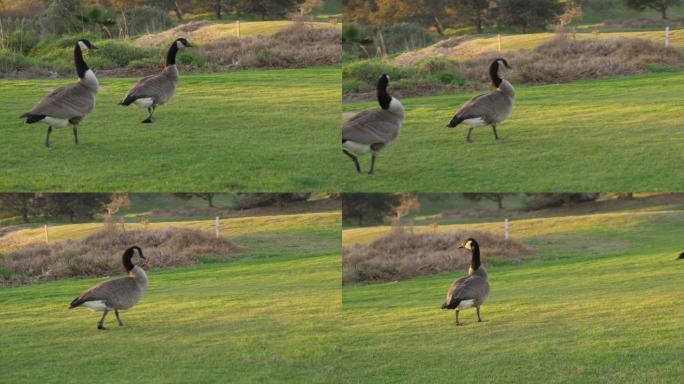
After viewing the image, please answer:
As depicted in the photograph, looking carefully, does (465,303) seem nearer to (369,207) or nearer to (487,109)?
(487,109)

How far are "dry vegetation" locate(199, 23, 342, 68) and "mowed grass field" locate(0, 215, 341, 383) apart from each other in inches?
207

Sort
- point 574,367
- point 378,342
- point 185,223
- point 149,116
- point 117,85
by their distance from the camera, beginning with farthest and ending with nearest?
1. point 185,223
2. point 117,85
3. point 149,116
4. point 378,342
5. point 574,367

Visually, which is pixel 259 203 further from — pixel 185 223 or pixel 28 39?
pixel 28 39

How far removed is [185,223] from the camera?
32.3 meters

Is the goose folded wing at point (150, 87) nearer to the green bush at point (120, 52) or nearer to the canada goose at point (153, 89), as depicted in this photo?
the canada goose at point (153, 89)

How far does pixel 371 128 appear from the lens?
65.9 feet

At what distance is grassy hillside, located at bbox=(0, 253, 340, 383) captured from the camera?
1914 cm

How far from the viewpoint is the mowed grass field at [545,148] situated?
21.5 metres

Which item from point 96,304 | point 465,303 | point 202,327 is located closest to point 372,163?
point 465,303

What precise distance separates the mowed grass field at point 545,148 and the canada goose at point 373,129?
45.7 inches

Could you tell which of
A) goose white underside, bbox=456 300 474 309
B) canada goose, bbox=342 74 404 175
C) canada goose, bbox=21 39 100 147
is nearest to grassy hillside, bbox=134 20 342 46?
canada goose, bbox=21 39 100 147

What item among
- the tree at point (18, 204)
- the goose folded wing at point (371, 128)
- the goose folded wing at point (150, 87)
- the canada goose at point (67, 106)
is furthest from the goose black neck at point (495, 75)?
the tree at point (18, 204)

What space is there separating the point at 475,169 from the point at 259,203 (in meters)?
11.4

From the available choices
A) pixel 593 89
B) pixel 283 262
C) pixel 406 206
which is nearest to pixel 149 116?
pixel 283 262
